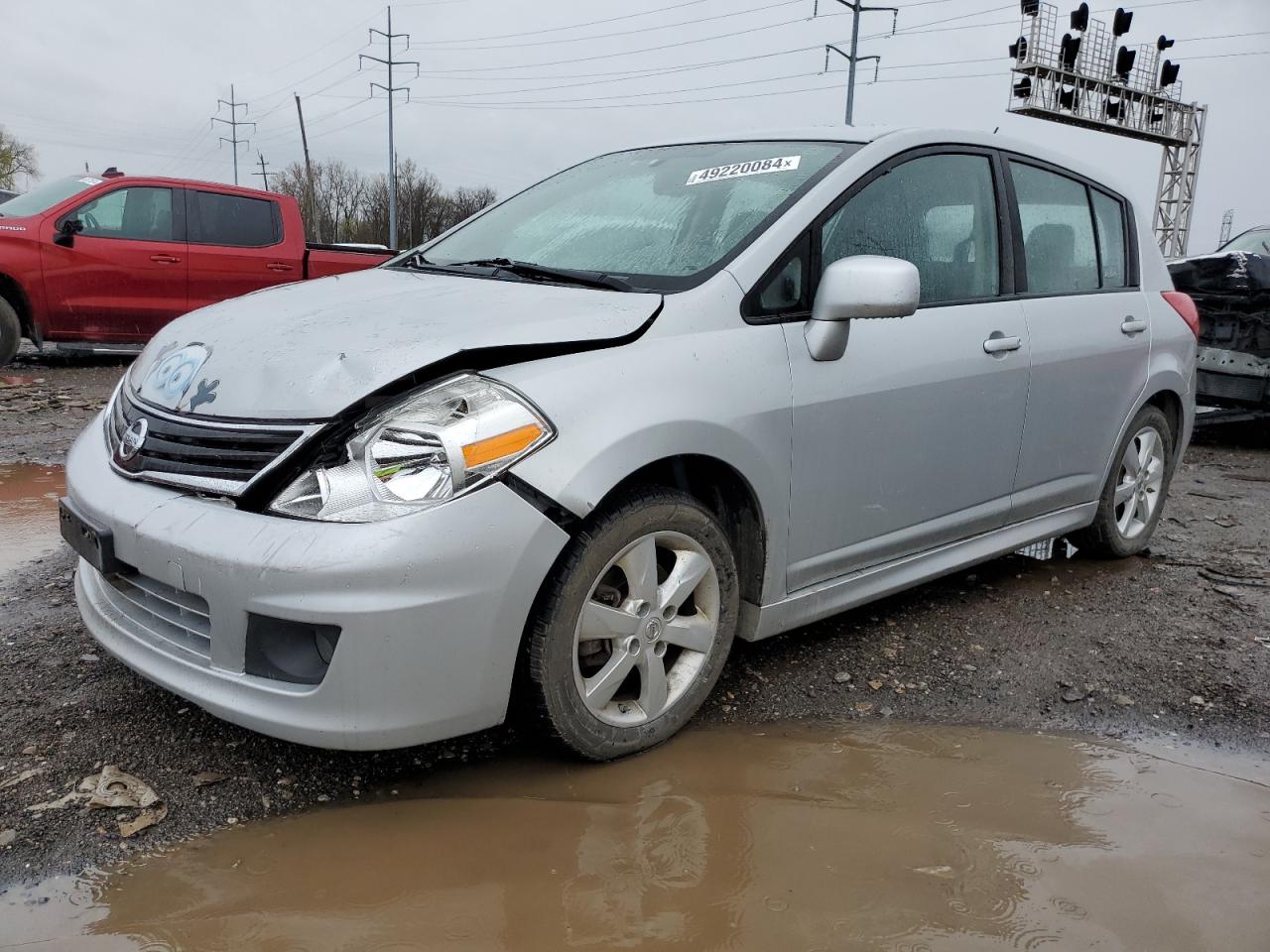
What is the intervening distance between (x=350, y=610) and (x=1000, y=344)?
236 cm

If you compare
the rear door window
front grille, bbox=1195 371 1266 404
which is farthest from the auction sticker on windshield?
front grille, bbox=1195 371 1266 404

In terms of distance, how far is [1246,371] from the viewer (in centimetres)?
764

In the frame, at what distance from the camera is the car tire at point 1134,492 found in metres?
4.31

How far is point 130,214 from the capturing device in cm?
947

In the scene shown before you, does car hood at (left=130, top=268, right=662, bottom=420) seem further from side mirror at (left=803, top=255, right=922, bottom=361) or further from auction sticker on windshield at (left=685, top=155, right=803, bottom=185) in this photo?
auction sticker on windshield at (left=685, top=155, right=803, bottom=185)

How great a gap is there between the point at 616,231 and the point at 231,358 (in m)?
1.25

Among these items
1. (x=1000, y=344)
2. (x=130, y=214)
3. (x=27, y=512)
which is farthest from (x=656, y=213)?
(x=130, y=214)

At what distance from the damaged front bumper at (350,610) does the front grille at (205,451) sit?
0.20 ft

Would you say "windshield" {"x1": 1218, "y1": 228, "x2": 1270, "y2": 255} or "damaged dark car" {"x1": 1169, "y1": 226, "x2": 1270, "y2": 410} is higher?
"windshield" {"x1": 1218, "y1": 228, "x2": 1270, "y2": 255}

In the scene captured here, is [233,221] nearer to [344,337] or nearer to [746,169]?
[746,169]

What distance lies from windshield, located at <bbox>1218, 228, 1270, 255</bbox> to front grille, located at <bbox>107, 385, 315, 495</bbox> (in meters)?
8.79

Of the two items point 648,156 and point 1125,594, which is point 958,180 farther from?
point 1125,594

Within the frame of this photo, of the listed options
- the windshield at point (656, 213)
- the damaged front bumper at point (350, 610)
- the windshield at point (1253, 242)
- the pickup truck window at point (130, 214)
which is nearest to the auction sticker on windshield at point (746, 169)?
the windshield at point (656, 213)

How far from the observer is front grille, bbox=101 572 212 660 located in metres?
2.27
